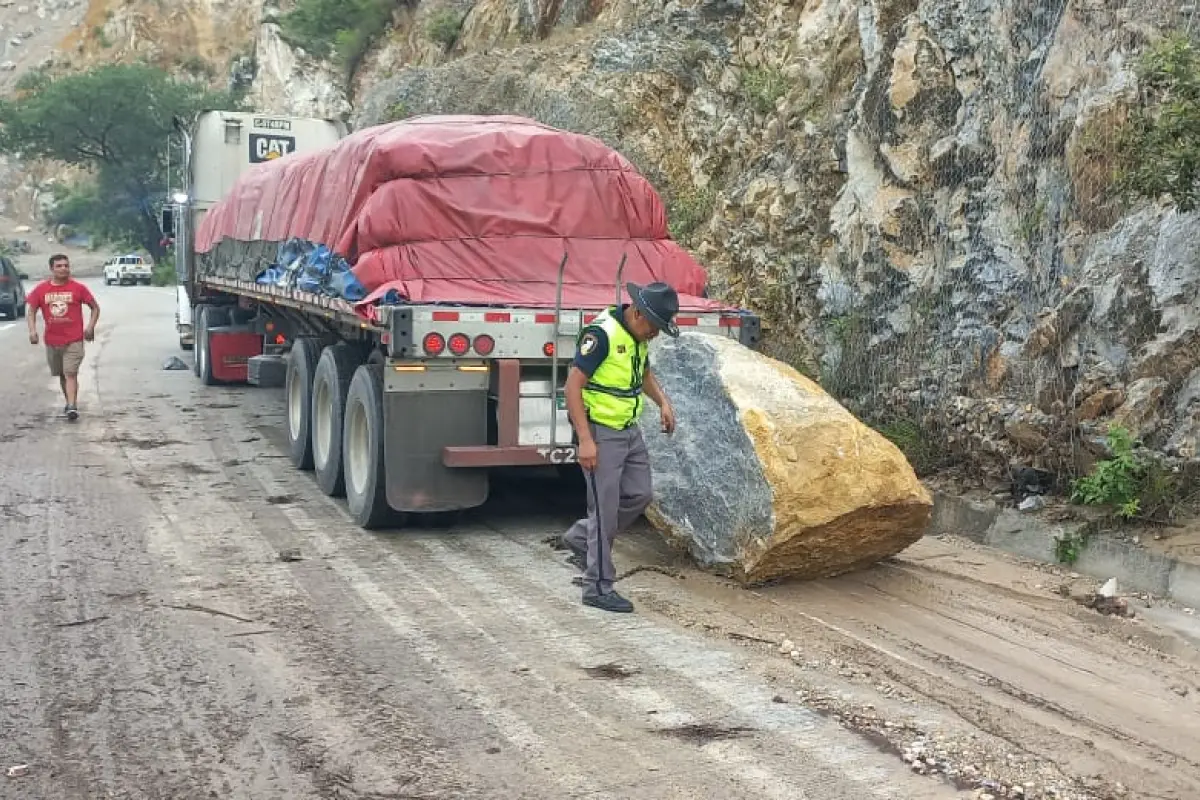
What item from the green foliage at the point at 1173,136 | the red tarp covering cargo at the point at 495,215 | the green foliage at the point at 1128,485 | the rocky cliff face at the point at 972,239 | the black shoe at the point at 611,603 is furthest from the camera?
the red tarp covering cargo at the point at 495,215

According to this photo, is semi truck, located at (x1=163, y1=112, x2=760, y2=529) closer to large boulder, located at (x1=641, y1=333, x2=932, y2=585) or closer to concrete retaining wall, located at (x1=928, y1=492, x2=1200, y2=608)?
large boulder, located at (x1=641, y1=333, x2=932, y2=585)

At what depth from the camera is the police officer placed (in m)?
5.97

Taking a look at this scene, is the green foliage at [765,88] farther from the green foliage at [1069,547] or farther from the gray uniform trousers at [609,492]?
the gray uniform trousers at [609,492]

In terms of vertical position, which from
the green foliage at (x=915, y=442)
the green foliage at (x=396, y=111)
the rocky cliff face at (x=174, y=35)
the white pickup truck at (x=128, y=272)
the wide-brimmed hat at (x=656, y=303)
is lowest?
the white pickup truck at (x=128, y=272)

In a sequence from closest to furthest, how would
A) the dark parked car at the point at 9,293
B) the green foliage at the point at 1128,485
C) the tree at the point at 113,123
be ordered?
the green foliage at the point at 1128,485 → the dark parked car at the point at 9,293 → the tree at the point at 113,123

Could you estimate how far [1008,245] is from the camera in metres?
8.77

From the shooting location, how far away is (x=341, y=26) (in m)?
40.2

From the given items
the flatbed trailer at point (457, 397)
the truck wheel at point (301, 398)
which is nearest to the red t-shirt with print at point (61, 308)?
the truck wheel at point (301, 398)

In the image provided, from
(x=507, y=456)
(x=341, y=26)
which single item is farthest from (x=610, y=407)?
(x=341, y=26)

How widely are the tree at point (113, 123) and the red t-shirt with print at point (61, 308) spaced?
47493 mm

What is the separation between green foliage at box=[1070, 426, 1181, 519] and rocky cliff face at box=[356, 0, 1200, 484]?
204 mm

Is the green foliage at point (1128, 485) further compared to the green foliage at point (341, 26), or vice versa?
the green foliage at point (341, 26)

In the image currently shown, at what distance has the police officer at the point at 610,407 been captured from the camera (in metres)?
5.97

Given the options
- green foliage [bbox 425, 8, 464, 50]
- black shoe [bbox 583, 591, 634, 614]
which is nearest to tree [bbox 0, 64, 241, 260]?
green foliage [bbox 425, 8, 464, 50]
